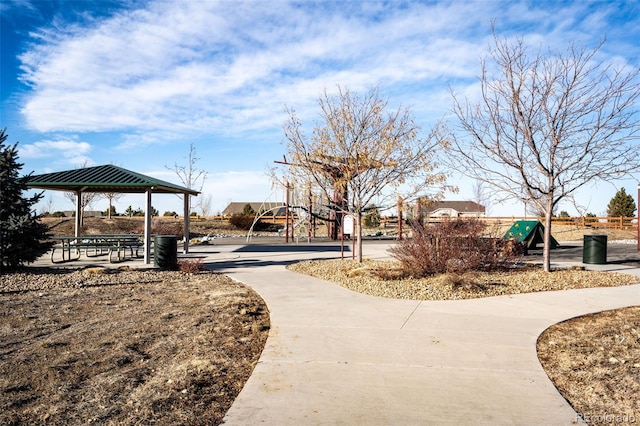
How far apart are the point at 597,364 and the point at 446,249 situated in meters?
5.52

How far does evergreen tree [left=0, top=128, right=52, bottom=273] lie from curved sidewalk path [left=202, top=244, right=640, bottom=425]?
24.0 ft

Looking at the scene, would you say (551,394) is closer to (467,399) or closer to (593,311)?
(467,399)

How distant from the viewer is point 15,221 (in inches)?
474

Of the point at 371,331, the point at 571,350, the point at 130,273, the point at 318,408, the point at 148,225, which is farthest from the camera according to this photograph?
the point at 148,225

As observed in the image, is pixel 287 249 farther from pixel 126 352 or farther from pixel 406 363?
pixel 406 363

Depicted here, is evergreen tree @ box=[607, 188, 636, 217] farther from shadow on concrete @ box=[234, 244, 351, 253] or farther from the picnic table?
the picnic table

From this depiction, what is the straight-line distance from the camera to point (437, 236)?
10953 millimetres

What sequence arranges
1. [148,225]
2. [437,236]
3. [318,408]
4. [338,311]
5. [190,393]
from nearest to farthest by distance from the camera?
[318,408]
[190,393]
[338,311]
[437,236]
[148,225]

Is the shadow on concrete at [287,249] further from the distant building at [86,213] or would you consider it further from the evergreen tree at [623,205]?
the distant building at [86,213]

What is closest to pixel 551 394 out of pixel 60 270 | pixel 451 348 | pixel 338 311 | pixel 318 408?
pixel 451 348

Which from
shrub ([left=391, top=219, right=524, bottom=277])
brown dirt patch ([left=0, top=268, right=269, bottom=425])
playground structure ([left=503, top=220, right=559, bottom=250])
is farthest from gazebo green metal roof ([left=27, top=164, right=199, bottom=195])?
playground structure ([left=503, top=220, right=559, bottom=250])

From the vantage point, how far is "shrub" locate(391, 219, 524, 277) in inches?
426

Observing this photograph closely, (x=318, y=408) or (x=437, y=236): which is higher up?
(x=437, y=236)

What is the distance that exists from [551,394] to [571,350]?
166 centimetres
